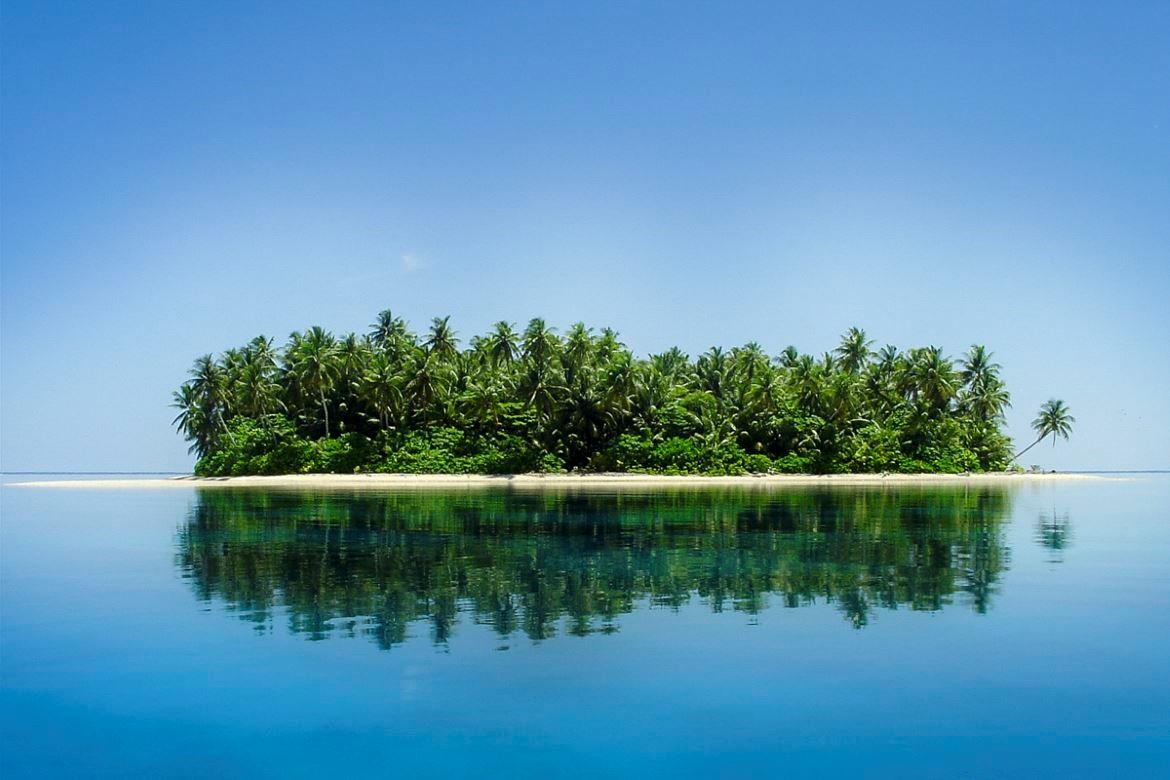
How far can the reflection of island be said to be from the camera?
1747 centimetres

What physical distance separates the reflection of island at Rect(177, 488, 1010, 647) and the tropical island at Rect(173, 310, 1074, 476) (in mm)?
37395

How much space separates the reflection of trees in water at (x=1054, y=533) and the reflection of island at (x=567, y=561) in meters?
1.48

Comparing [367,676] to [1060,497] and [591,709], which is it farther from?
[1060,497]

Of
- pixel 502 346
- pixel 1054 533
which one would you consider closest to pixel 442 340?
pixel 502 346

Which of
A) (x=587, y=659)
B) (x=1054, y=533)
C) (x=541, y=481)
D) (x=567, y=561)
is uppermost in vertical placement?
(x=587, y=659)

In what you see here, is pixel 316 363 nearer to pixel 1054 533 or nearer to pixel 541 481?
pixel 541 481

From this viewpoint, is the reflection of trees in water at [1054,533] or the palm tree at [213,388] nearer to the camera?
the reflection of trees in water at [1054,533]

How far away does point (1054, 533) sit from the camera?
110 feet

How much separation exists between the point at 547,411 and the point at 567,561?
60277 mm

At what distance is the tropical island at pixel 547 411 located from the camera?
83.9 m

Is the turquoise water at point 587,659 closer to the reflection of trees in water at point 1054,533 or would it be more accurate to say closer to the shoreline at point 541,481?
the reflection of trees in water at point 1054,533

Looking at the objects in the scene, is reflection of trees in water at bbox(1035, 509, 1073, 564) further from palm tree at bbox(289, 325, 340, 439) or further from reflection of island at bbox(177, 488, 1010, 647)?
palm tree at bbox(289, 325, 340, 439)

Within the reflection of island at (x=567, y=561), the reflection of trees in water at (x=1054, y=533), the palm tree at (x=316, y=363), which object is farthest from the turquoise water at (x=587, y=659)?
the palm tree at (x=316, y=363)

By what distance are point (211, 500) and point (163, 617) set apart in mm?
43834
